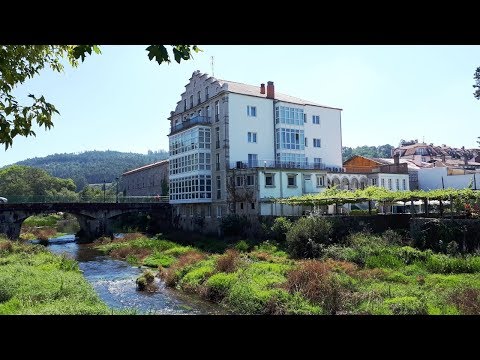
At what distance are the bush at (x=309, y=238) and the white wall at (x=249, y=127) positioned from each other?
15133 millimetres

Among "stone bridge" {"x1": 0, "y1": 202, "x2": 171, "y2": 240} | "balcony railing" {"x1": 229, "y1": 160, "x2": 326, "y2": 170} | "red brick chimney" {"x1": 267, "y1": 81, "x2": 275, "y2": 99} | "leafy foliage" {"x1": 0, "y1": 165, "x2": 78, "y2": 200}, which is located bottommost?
"stone bridge" {"x1": 0, "y1": 202, "x2": 171, "y2": 240}

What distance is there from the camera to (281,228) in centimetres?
3388

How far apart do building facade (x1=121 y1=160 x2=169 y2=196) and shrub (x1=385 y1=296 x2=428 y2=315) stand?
1928 inches

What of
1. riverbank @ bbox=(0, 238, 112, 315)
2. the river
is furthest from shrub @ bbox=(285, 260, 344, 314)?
riverbank @ bbox=(0, 238, 112, 315)

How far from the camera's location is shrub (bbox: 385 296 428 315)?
48.5ft

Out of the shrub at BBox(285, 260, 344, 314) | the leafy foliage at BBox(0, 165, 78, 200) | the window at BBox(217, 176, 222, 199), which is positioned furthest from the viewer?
the leafy foliage at BBox(0, 165, 78, 200)

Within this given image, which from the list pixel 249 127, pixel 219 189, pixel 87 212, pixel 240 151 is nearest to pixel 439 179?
pixel 249 127

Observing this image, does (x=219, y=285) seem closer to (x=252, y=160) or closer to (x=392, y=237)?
(x=392, y=237)

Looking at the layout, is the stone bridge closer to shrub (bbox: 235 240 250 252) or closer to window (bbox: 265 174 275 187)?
window (bbox: 265 174 275 187)

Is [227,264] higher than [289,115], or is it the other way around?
[289,115]

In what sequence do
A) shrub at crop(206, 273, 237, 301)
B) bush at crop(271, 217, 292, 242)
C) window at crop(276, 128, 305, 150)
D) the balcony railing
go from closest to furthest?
shrub at crop(206, 273, 237, 301), bush at crop(271, 217, 292, 242), the balcony railing, window at crop(276, 128, 305, 150)

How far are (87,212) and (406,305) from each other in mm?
→ 42128
